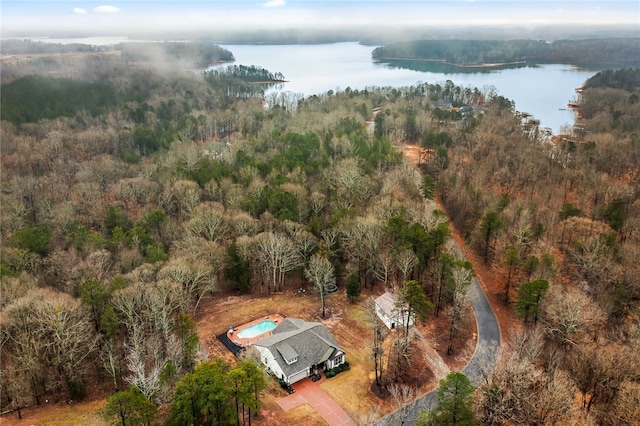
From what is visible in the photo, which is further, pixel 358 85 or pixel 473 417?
pixel 358 85

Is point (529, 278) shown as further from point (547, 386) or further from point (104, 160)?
point (104, 160)

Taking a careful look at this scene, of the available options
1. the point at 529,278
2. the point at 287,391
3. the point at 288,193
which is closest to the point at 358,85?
the point at 288,193

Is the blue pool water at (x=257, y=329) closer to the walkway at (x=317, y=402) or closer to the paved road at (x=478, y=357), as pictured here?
the walkway at (x=317, y=402)

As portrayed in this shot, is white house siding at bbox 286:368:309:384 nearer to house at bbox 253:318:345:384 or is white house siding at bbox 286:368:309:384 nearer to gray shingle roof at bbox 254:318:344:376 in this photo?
house at bbox 253:318:345:384

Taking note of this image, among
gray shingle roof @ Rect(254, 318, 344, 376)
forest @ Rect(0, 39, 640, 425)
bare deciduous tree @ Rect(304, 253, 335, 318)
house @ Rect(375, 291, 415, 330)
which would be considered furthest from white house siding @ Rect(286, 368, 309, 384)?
house @ Rect(375, 291, 415, 330)

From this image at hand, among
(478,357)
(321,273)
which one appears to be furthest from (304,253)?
(478,357)
